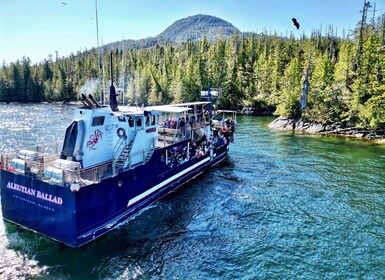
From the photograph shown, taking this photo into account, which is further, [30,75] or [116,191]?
[30,75]

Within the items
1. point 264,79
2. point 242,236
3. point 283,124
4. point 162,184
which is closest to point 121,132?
point 162,184

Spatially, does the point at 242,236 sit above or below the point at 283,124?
below

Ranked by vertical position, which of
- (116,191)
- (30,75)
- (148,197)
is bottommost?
(148,197)

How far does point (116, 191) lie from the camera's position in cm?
1672

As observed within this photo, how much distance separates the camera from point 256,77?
9419 cm

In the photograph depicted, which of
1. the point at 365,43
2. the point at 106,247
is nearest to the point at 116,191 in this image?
the point at 106,247

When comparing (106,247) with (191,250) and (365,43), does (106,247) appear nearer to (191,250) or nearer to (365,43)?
(191,250)

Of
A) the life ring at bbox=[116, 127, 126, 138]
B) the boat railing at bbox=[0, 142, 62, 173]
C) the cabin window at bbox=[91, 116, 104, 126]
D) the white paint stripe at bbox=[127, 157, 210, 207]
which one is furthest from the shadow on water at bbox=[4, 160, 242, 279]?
the cabin window at bbox=[91, 116, 104, 126]

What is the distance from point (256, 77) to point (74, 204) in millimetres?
87130

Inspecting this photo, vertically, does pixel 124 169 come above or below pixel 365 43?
below

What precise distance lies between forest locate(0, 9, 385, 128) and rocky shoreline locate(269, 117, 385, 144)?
4.03 ft

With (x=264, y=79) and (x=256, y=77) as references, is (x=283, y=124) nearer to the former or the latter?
(x=264, y=79)

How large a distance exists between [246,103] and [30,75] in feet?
321

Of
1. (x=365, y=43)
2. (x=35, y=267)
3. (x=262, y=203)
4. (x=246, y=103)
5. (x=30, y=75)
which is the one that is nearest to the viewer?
(x=35, y=267)
